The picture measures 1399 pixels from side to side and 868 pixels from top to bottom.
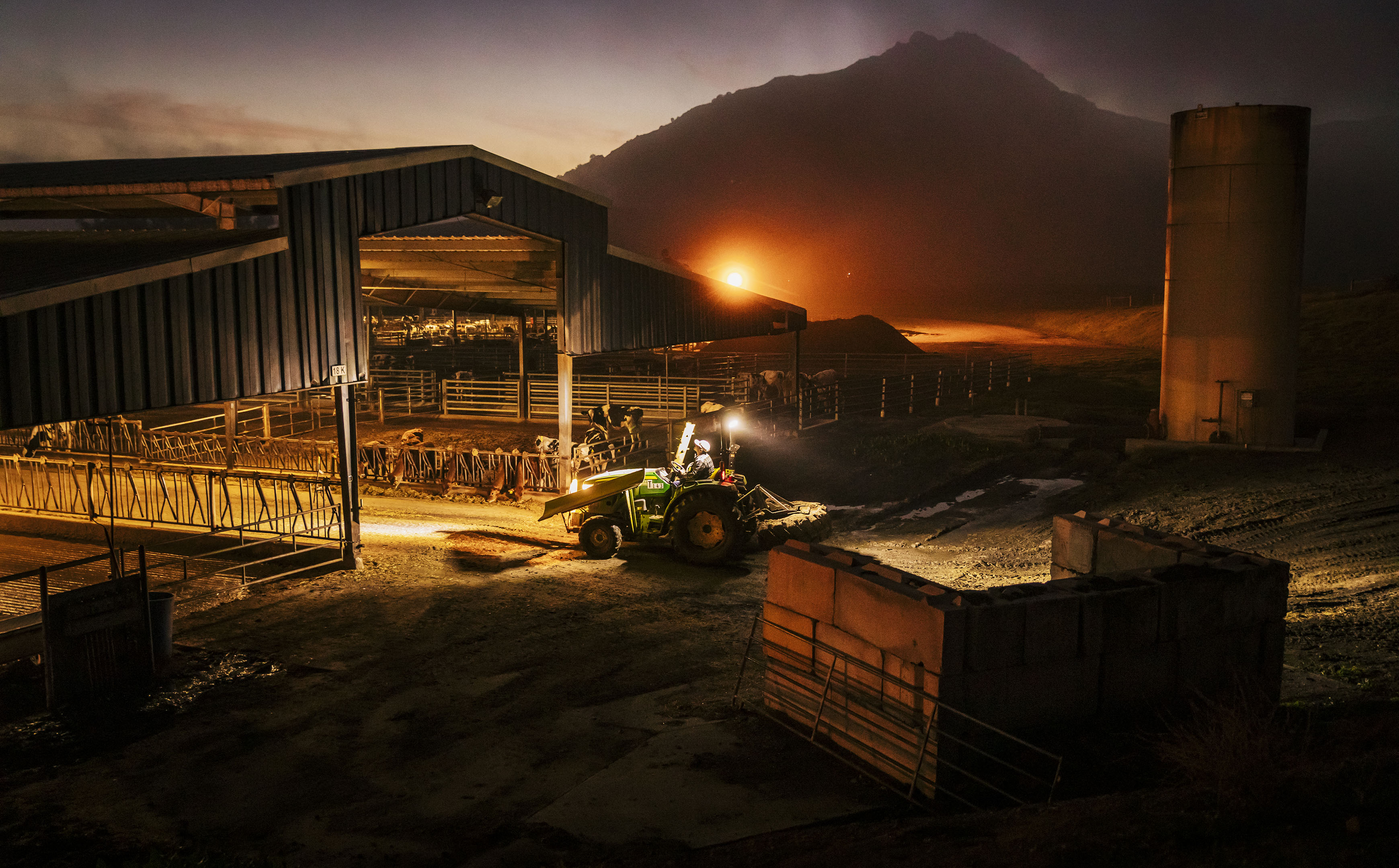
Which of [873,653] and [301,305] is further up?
[301,305]

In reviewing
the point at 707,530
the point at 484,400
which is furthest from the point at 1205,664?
the point at 484,400

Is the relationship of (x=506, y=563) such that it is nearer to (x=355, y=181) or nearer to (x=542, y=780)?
(x=355, y=181)

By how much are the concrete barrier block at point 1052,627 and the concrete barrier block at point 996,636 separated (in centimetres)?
7

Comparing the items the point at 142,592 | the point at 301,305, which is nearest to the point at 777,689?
the point at 142,592

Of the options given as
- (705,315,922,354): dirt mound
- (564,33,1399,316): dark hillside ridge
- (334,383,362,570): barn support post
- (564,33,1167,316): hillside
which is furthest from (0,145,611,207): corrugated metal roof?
(564,33,1167,316): hillside

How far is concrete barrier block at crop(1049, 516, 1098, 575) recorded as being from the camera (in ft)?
36.3

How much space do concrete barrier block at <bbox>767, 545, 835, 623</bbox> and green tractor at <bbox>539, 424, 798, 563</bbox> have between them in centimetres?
576

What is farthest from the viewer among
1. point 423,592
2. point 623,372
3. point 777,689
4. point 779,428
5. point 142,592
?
point 623,372

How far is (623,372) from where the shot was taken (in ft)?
124

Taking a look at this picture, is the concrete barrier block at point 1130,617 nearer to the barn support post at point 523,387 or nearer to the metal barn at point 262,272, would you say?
the metal barn at point 262,272

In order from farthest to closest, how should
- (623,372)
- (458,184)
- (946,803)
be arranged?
(623,372) < (458,184) < (946,803)

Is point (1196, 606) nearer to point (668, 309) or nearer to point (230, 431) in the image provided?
point (668, 309)

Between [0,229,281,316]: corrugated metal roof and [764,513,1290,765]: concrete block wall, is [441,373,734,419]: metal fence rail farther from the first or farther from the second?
[764,513,1290,765]: concrete block wall

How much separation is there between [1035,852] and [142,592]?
31.0 ft
